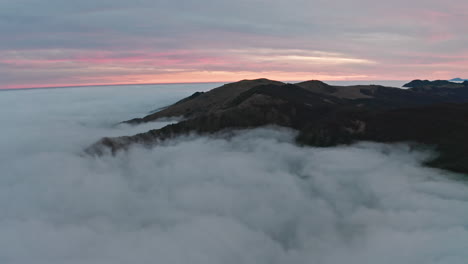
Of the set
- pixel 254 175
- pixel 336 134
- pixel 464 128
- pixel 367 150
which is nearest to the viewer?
pixel 464 128

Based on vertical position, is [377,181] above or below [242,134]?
below

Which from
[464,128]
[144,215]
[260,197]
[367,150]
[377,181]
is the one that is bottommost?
[144,215]

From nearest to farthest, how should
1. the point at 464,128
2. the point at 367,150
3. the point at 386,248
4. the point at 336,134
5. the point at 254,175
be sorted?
the point at 386,248 < the point at 464,128 < the point at 367,150 < the point at 336,134 < the point at 254,175

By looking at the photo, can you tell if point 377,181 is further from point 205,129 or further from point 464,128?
point 205,129

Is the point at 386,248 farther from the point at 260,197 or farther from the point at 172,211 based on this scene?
the point at 172,211

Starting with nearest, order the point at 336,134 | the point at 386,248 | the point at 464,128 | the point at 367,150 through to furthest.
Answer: the point at 386,248 < the point at 464,128 < the point at 367,150 < the point at 336,134

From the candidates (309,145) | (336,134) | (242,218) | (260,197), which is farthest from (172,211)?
(336,134)

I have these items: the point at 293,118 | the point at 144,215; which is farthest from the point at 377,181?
the point at 144,215

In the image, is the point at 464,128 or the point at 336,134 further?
the point at 336,134

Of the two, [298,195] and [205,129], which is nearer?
[298,195]
